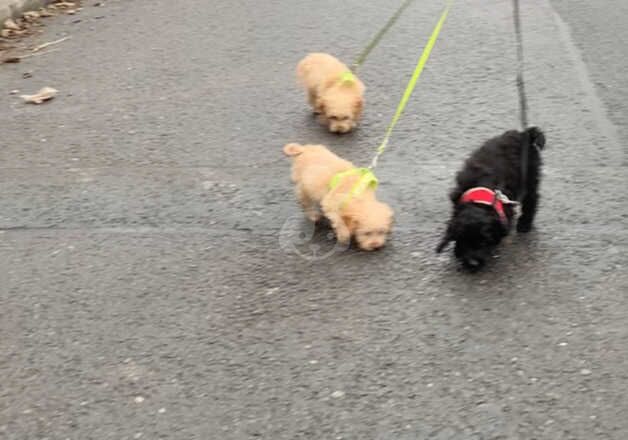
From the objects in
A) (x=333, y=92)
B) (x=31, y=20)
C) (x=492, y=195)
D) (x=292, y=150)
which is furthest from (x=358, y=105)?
(x=31, y=20)

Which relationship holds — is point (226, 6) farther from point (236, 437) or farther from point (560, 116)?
point (236, 437)

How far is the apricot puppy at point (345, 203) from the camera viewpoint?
416cm

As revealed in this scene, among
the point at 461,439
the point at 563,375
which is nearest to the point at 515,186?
the point at 563,375

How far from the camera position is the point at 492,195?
3.92 m

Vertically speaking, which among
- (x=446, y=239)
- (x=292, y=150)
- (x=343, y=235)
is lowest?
(x=343, y=235)

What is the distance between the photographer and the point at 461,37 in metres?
7.03

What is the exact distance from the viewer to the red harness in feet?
12.8

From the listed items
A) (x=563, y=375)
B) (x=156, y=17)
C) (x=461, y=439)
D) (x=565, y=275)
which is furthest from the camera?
(x=156, y=17)

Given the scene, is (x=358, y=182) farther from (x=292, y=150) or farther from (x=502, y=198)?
(x=502, y=198)

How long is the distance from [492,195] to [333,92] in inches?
68.5

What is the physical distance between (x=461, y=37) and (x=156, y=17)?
3024mm

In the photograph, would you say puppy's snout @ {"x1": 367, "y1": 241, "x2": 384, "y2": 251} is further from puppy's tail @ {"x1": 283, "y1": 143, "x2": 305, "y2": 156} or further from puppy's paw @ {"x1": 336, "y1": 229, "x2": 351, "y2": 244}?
puppy's tail @ {"x1": 283, "y1": 143, "x2": 305, "y2": 156}

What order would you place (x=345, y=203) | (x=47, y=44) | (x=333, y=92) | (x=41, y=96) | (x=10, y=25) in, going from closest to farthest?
1. (x=345, y=203)
2. (x=333, y=92)
3. (x=41, y=96)
4. (x=47, y=44)
5. (x=10, y=25)

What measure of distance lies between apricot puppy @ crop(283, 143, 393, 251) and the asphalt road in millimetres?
132
